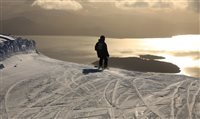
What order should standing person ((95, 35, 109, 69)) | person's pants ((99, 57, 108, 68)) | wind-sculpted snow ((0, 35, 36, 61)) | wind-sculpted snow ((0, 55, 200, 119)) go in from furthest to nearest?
wind-sculpted snow ((0, 35, 36, 61))
person's pants ((99, 57, 108, 68))
standing person ((95, 35, 109, 69))
wind-sculpted snow ((0, 55, 200, 119))

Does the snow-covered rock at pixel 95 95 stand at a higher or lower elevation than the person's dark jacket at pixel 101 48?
lower

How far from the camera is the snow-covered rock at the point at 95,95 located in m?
16.1

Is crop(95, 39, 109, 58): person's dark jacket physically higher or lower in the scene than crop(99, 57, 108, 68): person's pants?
higher

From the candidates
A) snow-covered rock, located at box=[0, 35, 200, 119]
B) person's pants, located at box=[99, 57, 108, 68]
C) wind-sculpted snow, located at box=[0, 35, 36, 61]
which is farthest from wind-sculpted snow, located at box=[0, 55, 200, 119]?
wind-sculpted snow, located at box=[0, 35, 36, 61]

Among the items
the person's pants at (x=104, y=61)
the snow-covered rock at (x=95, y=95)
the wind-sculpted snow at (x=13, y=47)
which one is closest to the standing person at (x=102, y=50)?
the person's pants at (x=104, y=61)

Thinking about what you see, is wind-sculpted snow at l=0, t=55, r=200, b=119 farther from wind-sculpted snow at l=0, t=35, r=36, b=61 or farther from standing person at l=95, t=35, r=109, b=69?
wind-sculpted snow at l=0, t=35, r=36, b=61

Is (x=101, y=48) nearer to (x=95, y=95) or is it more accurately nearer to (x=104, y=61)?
(x=104, y=61)

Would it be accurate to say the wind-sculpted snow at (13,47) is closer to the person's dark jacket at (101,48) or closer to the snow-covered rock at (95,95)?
the snow-covered rock at (95,95)

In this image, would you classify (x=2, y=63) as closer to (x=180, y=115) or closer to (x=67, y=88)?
(x=67, y=88)

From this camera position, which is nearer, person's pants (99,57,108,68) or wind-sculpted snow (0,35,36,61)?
person's pants (99,57,108,68)

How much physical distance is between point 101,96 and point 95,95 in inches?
14.1

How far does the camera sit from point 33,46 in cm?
4088

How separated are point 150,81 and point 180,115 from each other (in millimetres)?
6243

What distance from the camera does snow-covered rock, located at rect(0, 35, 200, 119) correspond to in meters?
16.1
